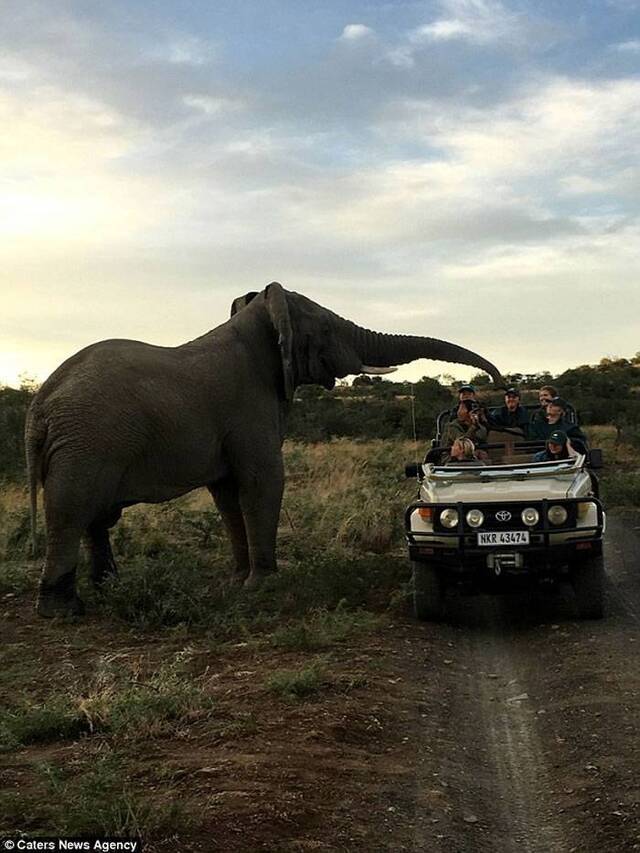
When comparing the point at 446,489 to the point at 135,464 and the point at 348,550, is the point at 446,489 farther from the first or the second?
the point at 348,550

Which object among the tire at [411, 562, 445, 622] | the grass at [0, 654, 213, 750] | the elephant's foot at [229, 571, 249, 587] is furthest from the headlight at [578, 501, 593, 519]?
the elephant's foot at [229, 571, 249, 587]

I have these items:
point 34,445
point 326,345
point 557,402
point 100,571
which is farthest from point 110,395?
point 557,402

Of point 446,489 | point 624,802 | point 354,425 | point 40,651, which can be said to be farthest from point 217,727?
point 354,425

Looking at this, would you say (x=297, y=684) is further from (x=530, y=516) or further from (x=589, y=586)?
(x=589, y=586)

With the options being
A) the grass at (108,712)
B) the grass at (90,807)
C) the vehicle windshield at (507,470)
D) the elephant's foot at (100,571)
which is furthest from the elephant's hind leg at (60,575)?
the grass at (90,807)

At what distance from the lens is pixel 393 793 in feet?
14.7

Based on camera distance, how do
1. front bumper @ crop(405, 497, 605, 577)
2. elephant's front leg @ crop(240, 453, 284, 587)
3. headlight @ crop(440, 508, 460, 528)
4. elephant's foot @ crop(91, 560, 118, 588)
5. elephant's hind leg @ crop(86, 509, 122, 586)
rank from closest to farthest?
front bumper @ crop(405, 497, 605, 577) → headlight @ crop(440, 508, 460, 528) → elephant's hind leg @ crop(86, 509, 122, 586) → elephant's foot @ crop(91, 560, 118, 588) → elephant's front leg @ crop(240, 453, 284, 587)

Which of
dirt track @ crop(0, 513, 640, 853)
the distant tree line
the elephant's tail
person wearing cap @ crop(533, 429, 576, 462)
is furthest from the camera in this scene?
the distant tree line

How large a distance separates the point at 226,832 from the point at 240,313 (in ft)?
24.8

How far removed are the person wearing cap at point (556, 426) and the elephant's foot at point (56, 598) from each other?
5.00 metres

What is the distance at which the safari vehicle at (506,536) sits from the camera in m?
7.88

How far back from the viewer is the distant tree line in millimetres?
25094

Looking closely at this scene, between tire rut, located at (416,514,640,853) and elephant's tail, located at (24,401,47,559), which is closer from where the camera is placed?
tire rut, located at (416,514,640,853)

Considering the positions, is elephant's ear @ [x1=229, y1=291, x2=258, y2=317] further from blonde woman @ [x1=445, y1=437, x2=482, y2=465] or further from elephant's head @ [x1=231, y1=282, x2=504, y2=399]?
blonde woman @ [x1=445, y1=437, x2=482, y2=465]
